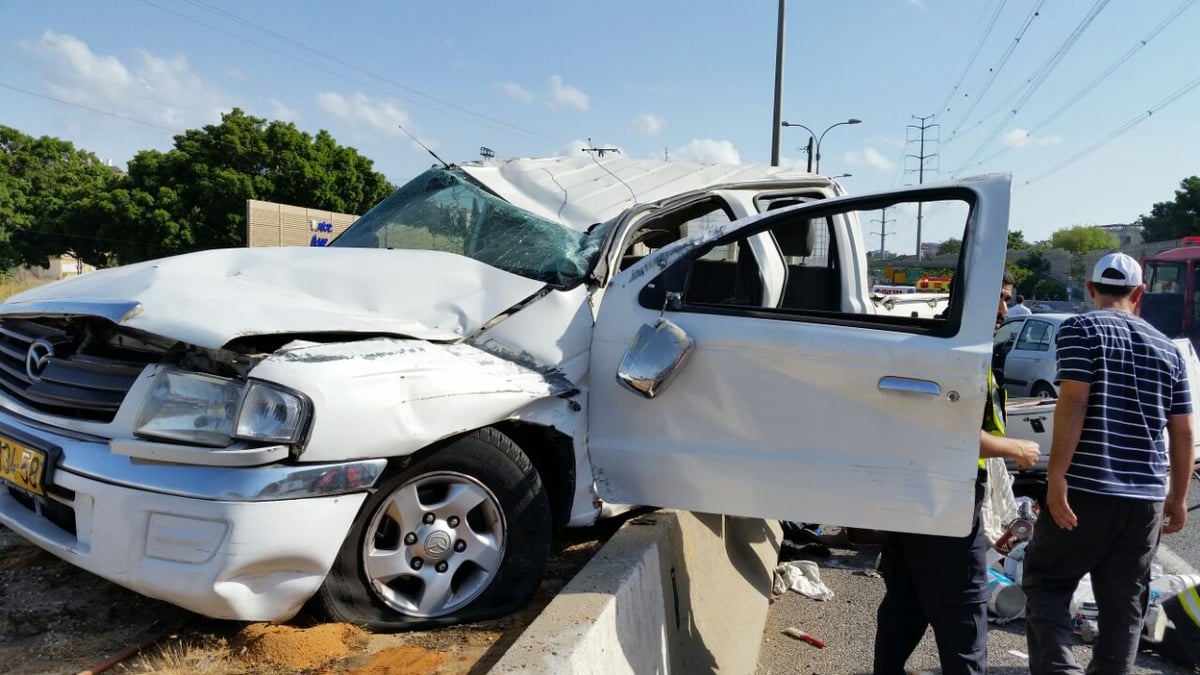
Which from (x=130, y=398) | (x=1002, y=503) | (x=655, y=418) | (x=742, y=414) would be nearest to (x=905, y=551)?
(x=742, y=414)

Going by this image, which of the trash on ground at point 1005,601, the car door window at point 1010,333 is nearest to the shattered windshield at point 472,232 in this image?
the trash on ground at point 1005,601

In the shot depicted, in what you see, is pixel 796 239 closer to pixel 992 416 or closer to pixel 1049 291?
pixel 992 416

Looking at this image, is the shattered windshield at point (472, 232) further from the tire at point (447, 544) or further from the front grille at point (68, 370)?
the front grille at point (68, 370)

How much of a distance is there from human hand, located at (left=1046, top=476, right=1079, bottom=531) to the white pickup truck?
402mm

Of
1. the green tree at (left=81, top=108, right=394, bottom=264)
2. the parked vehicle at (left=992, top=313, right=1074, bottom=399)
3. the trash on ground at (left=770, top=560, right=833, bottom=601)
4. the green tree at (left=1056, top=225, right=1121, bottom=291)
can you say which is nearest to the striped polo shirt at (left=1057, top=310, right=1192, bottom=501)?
the trash on ground at (left=770, top=560, right=833, bottom=601)

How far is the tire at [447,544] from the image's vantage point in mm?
2557

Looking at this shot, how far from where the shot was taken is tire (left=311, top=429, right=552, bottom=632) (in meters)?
2.56

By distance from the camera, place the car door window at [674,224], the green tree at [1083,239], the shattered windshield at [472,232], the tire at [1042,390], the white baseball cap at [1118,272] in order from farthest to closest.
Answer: the green tree at [1083,239] < the tire at [1042,390] < the car door window at [674,224] < the shattered windshield at [472,232] < the white baseball cap at [1118,272]

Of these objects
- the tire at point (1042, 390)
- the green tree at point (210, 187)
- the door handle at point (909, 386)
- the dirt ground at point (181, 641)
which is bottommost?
the tire at point (1042, 390)

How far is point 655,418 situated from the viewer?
3.01 meters

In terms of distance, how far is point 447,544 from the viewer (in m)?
2.69

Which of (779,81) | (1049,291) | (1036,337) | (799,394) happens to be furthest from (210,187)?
(1049,291)

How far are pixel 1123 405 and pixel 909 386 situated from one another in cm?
83

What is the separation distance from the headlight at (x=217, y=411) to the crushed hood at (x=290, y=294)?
0.15 m
